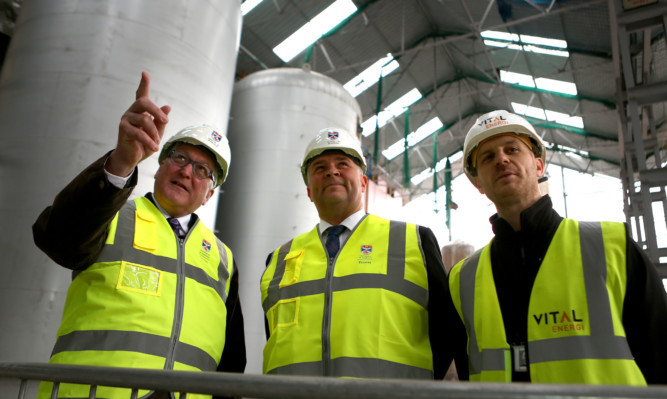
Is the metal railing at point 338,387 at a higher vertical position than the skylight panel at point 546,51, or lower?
lower

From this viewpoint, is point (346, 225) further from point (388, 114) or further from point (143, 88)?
point (388, 114)

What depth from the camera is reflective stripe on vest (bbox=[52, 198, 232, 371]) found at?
84.7 inches

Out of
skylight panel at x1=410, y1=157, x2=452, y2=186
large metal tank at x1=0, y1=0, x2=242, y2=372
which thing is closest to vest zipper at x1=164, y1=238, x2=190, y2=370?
large metal tank at x1=0, y1=0, x2=242, y2=372

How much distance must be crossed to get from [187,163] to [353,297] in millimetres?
1330

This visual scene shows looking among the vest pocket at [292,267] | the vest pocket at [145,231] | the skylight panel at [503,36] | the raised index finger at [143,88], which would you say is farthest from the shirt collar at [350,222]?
the skylight panel at [503,36]

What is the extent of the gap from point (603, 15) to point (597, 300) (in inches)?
536

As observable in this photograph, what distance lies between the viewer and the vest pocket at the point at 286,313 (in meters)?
2.44

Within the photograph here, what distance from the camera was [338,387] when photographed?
1081 mm

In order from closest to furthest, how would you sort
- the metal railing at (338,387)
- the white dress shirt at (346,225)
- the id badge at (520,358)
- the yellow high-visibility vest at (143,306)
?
the metal railing at (338,387)
the id badge at (520,358)
the yellow high-visibility vest at (143,306)
the white dress shirt at (346,225)

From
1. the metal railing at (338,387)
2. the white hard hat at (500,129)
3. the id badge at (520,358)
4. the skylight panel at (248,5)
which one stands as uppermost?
the skylight panel at (248,5)

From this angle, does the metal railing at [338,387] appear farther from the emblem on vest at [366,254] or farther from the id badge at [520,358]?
the emblem on vest at [366,254]

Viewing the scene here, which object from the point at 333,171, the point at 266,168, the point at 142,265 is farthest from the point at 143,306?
the point at 266,168

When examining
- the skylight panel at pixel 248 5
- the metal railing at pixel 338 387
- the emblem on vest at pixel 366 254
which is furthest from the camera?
the skylight panel at pixel 248 5

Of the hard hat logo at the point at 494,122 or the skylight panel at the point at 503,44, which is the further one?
the skylight panel at the point at 503,44
